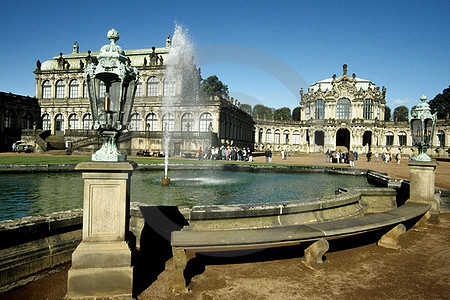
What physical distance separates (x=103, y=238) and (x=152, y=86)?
46704mm

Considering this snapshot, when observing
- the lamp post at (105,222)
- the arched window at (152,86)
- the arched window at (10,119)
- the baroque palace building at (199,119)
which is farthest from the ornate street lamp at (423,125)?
the arched window at (10,119)

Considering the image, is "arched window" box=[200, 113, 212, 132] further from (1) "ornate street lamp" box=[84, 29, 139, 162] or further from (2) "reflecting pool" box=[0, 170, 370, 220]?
(1) "ornate street lamp" box=[84, 29, 139, 162]

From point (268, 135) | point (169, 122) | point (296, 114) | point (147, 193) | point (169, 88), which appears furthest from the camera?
point (296, 114)

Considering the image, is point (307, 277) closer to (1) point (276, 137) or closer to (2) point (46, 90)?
(2) point (46, 90)

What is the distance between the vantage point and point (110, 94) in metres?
4.47

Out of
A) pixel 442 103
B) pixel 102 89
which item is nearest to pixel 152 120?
pixel 102 89

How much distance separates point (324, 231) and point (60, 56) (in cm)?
5994

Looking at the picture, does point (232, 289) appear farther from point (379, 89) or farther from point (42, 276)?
point (379, 89)

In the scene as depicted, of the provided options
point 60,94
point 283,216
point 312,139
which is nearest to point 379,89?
point 312,139

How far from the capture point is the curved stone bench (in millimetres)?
4148

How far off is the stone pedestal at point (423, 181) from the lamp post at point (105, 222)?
7749mm

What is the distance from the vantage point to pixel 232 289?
4.18 m

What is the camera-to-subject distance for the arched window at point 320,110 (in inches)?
2729

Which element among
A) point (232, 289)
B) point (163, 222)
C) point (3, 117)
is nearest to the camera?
point (232, 289)
